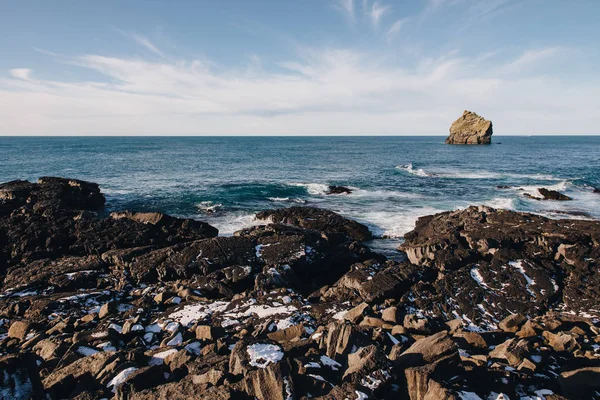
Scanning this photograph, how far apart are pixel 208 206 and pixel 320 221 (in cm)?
1471

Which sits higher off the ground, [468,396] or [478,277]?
[468,396]

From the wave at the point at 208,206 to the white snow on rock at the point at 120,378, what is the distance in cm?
2631

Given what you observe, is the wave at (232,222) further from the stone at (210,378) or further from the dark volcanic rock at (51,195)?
the stone at (210,378)

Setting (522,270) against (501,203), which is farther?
(501,203)

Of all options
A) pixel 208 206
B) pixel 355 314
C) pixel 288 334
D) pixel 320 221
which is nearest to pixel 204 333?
pixel 288 334

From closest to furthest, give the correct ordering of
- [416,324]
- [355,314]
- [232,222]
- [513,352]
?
[513,352]
[416,324]
[355,314]
[232,222]

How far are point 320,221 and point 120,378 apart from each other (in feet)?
66.5

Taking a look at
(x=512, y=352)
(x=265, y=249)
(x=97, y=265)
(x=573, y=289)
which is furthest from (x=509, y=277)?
(x=97, y=265)

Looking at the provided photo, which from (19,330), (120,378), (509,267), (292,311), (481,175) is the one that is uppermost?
Answer: (481,175)

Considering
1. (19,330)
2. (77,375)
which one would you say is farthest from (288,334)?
(19,330)

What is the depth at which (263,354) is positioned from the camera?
8.27m

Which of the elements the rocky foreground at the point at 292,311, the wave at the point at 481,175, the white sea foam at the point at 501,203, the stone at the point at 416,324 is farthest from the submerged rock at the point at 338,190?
the stone at the point at 416,324

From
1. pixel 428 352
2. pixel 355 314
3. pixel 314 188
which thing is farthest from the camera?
pixel 314 188

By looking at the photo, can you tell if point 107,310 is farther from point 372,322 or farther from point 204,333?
point 372,322
